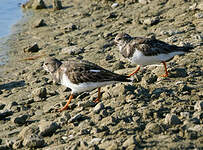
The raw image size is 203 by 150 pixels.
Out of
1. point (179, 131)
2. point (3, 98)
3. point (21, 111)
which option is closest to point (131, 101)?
point (179, 131)

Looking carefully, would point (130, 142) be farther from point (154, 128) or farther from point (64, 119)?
point (64, 119)

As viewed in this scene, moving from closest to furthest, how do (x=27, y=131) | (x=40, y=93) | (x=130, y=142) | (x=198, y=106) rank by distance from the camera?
(x=130, y=142)
(x=198, y=106)
(x=27, y=131)
(x=40, y=93)

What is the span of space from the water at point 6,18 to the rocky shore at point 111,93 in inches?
18.5

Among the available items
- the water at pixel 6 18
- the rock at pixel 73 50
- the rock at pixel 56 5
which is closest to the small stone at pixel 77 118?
the rock at pixel 73 50

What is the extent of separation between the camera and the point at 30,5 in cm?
2100

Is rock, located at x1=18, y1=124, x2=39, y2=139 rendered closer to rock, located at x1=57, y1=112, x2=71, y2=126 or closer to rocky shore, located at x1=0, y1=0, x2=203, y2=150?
rocky shore, located at x1=0, y1=0, x2=203, y2=150

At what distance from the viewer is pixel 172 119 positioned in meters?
5.41

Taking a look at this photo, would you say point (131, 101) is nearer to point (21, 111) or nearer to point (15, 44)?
point (21, 111)

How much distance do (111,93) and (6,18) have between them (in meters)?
13.2

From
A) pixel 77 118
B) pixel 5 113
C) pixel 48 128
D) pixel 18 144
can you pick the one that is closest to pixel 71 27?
pixel 5 113

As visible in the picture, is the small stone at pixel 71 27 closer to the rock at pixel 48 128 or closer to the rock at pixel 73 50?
the rock at pixel 73 50

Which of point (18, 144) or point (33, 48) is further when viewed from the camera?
point (33, 48)

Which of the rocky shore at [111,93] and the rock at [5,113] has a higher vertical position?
the rocky shore at [111,93]

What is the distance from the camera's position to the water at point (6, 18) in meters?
13.8
